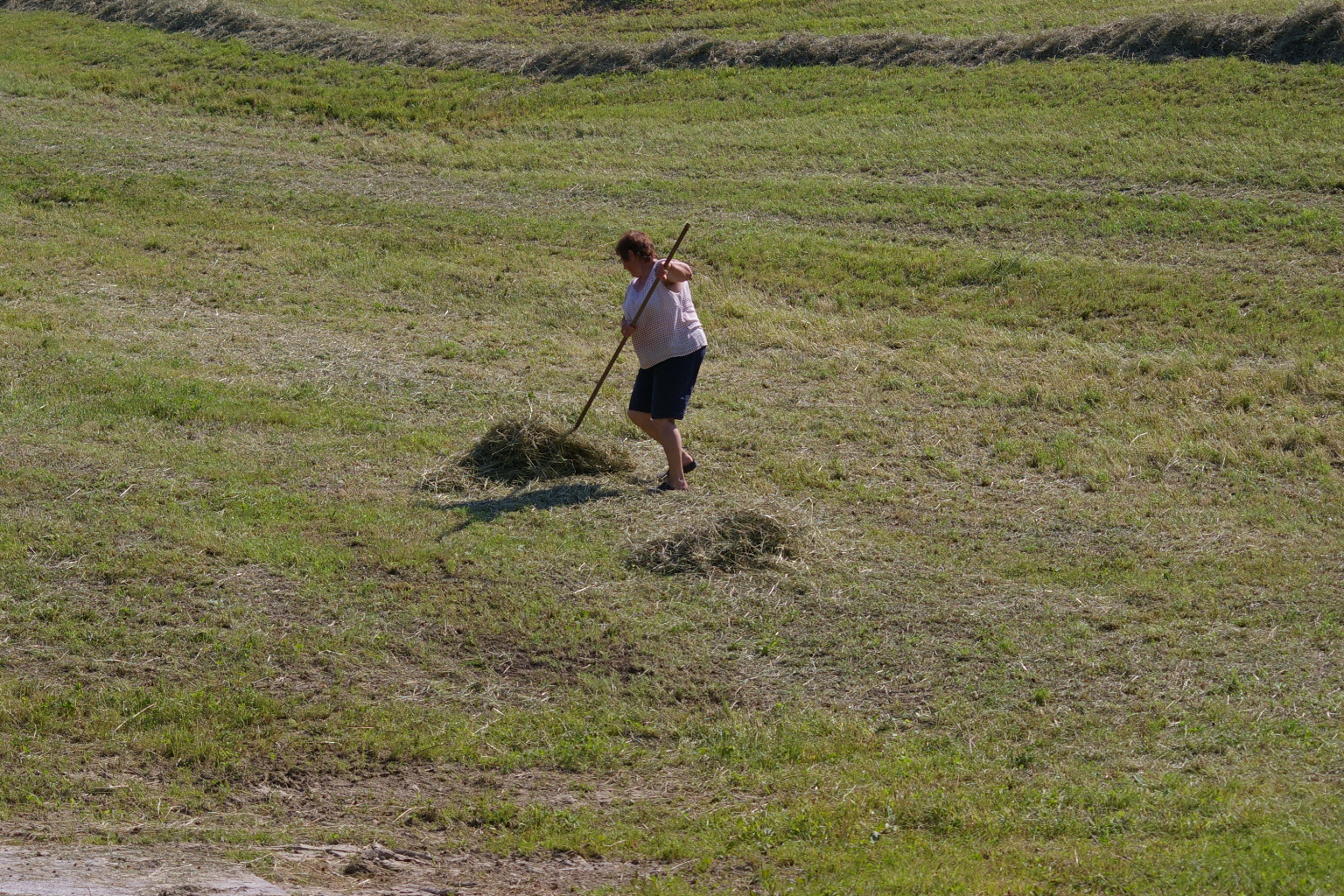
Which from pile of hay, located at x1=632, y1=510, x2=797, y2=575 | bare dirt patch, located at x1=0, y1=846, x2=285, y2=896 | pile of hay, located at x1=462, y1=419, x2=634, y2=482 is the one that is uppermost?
pile of hay, located at x1=462, y1=419, x2=634, y2=482

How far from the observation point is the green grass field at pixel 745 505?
6312 millimetres

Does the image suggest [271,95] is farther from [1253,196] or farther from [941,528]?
[941,528]

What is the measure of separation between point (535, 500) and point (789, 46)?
17.3 metres

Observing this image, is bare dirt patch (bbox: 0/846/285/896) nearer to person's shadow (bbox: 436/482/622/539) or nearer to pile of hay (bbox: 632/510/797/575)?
pile of hay (bbox: 632/510/797/575)

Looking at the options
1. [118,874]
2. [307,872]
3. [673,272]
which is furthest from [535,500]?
[118,874]

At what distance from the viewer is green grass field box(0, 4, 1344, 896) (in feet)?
20.7

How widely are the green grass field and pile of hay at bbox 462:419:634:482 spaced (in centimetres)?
33

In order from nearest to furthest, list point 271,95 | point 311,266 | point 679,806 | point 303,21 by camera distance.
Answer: point 679,806 → point 311,266 → point 271,95 → point 303,21

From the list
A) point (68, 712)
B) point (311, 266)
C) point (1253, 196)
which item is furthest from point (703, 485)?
point (1253, 196)

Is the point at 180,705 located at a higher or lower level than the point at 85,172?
lower

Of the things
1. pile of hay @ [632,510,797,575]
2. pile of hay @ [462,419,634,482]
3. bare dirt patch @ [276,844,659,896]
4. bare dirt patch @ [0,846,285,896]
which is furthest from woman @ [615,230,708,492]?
bare dirt patch @ [0,846,285,896]

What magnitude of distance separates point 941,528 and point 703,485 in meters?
1.81

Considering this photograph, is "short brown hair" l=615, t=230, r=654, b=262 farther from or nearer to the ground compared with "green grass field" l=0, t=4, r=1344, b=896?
farther from the ground

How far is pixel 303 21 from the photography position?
98.3 feet
